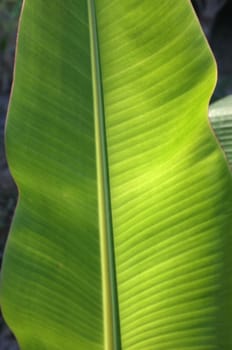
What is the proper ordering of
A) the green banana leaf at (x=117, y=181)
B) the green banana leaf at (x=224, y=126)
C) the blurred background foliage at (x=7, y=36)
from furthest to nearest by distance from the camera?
the blurred background foliage at (x=7, y=36), the green banana leaf at (x=224, y=126), the green banana leaf at (x=117, y=181)

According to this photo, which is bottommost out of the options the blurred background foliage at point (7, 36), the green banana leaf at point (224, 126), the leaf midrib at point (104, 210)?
the blurred background foliage at point (7, 36)

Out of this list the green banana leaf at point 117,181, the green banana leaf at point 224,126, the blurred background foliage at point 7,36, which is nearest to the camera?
the green banana leaf at point 117,181

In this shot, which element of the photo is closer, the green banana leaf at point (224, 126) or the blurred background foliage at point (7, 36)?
the green banana leaf at point (224, 126)

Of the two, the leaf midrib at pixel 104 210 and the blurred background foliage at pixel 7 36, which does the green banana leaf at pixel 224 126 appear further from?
the blurred background foliage at pixel 7 36

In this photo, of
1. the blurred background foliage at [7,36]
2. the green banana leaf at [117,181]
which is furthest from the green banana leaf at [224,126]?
the blurred background foliage at [7,36]

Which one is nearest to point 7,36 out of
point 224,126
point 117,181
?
point 224,126

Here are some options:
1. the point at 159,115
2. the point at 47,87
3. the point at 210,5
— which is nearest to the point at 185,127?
the point at 159,115

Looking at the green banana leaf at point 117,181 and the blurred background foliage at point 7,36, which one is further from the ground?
the green banana leaf at point 117,181

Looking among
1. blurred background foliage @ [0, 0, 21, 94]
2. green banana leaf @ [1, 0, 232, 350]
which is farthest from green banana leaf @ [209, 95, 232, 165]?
blurred background foliage @ [0, 0, 21, 94]

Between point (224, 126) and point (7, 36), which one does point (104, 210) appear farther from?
point (7, 36)

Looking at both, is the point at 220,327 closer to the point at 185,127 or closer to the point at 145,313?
the point at 145,313
